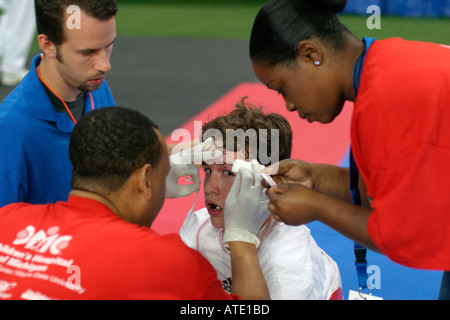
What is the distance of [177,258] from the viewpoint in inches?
68.1

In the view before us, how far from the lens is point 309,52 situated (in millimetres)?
1851

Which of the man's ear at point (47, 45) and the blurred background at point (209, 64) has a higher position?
the man's ear at point (47, 45)

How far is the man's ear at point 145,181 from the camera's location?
184 centimetres

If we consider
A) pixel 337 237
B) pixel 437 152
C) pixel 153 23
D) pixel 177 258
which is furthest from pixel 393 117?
pixel 153 23

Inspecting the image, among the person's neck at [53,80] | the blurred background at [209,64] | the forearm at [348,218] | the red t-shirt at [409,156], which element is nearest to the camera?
the red t-shirt at [409,156]

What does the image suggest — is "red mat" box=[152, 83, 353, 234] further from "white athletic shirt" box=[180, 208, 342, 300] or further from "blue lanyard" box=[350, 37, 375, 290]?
"blue lanyard" box=[350, 37, 375, 290]

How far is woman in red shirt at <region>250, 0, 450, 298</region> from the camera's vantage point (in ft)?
5.28

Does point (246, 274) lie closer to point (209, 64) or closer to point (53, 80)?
point (53, 80)

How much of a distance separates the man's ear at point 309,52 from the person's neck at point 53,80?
1271mm

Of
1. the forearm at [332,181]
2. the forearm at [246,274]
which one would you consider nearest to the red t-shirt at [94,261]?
the forearm at [246,274]

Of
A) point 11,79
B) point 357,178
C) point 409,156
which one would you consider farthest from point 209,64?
point 409,156

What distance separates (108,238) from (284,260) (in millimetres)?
849

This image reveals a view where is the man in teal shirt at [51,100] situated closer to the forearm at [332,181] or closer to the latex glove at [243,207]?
the latex glove at [243,207]

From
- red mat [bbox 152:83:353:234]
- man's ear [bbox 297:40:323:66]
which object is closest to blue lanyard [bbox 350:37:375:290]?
man's ear [bbox 297:40:323:66]
